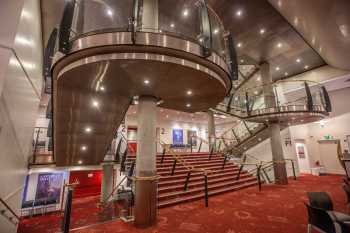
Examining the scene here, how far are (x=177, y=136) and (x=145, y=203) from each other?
1307 cm

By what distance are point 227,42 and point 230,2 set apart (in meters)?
3.05

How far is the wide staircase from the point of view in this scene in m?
5.56

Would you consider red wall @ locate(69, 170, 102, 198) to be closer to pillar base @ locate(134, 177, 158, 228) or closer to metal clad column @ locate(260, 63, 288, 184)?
pillar base @ locate(134, 177, 158, 228)

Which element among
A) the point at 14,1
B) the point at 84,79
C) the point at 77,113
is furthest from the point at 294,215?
the point at 14,1

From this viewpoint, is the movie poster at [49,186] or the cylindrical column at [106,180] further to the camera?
the movie poster at [49,186]

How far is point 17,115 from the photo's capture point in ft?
10.8

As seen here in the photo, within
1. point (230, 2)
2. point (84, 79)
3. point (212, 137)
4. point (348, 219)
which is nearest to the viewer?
point (348, 219)

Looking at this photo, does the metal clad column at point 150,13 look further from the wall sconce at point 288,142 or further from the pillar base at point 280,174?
the wall sconce at point 288,142

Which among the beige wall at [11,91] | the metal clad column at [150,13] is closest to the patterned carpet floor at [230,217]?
the beige wall at [11,91]

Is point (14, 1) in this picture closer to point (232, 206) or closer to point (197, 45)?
point (197, 45)

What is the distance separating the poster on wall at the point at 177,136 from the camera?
16609 millimetres

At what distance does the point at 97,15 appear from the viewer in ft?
12.0

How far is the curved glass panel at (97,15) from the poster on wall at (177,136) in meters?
13.5

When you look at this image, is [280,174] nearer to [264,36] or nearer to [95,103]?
[264,36]
